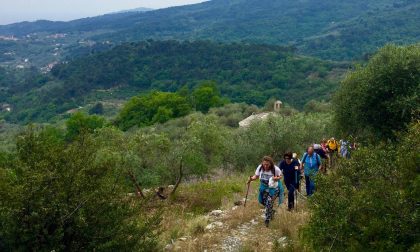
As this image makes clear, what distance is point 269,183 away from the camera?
363 inches

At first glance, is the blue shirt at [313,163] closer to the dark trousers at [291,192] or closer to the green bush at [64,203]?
Answer: the dark trousers at [291,192]

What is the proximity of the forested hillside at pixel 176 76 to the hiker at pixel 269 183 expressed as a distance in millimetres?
65643

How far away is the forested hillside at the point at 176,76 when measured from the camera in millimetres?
86438

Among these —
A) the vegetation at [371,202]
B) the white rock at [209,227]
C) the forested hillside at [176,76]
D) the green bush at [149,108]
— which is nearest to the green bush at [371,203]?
the vegetation at [371,202]

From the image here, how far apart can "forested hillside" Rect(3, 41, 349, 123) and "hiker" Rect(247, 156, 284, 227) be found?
6564 centimetres

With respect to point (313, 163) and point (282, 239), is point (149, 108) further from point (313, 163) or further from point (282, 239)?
point (282, 239)

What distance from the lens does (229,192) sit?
13109 mm

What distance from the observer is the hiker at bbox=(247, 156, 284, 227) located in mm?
9219

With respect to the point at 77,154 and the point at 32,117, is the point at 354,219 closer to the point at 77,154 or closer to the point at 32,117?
the point at 77,154

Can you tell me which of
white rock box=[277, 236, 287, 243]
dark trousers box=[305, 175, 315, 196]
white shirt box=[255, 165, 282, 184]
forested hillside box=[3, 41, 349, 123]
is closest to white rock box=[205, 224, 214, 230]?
white shirt box=[255, 165, 282, 184]

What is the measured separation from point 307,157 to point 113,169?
489 centimetres

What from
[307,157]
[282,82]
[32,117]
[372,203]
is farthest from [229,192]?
[32,117]

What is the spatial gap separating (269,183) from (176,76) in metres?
96.6

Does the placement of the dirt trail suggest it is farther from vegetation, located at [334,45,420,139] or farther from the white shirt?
vegetation, located at [334,45,420,139]
